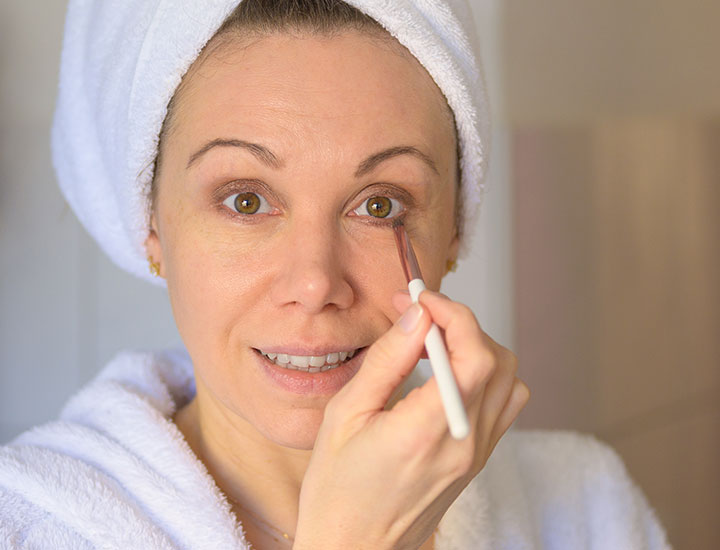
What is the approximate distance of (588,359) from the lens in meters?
1.73

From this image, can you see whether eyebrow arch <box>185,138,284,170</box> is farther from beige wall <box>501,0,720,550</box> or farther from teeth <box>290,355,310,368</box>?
beige wall <box>501,0,720,550</box>

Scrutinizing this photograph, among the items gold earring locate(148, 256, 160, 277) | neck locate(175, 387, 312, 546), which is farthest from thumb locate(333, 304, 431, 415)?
gold earring locate(148, 256, 160, 277)

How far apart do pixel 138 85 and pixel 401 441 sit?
1.72 feet

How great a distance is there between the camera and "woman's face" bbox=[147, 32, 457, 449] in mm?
763

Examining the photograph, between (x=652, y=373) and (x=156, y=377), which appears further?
(x=652, y=373)

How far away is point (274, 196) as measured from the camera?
2.59ft

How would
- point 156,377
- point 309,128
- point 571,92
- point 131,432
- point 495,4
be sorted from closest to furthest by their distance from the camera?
point 309,128, point 131,432, point 156,377, point 495,4, point 571,92

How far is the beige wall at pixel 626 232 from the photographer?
169cm

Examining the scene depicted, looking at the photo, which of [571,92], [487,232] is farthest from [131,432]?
[571,92]

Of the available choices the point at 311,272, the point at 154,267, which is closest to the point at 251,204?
the point at 311,272

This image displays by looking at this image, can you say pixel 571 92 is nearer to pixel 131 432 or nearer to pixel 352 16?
pixel 352 16

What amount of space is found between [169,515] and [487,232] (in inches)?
41.0

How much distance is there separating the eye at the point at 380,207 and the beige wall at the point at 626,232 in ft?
2.86

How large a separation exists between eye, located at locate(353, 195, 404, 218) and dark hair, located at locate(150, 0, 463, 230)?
0.17 m
